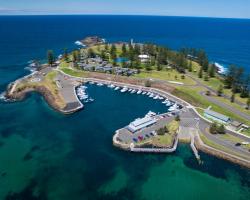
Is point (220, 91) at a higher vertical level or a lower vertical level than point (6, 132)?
higher

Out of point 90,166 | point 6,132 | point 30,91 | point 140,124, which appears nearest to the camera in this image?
point 90,166

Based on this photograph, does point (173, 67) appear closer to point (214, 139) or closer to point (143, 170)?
point (214, 139)

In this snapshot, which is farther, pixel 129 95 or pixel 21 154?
pixel 129 95

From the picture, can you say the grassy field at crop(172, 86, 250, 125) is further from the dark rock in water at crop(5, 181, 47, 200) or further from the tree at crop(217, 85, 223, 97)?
the dark rock in water at crop(5, 181, 47, 200)

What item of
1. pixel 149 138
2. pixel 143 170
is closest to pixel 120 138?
pixel 149 138

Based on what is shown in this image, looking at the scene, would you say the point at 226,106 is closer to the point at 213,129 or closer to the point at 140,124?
the point at 213,129

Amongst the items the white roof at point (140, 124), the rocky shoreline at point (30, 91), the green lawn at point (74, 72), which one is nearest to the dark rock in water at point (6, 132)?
the rocky shoreline at point (30, 91)

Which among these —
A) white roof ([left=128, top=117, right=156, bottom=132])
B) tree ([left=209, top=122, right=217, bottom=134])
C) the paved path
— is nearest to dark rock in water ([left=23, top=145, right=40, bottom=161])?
white roof ([left=128, top=117, right=156, bottom=132])

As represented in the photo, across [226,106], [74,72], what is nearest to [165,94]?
[226,106]
